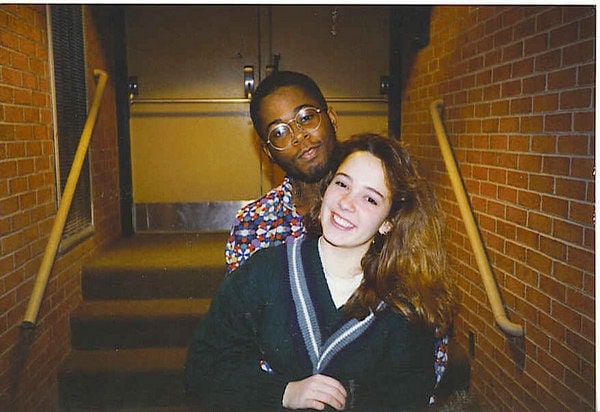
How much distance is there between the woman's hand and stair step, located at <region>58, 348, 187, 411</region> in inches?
36.2

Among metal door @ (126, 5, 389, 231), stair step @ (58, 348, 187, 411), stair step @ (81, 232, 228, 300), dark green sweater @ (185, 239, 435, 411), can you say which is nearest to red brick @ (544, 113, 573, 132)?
metal door @ (126, 5, 389, 231)

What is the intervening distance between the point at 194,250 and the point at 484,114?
989mm

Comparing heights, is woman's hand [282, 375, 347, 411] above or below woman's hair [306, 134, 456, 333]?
below

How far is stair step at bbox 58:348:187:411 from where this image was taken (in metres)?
1.82

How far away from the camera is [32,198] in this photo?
1.65m

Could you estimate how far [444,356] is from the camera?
1208 mm

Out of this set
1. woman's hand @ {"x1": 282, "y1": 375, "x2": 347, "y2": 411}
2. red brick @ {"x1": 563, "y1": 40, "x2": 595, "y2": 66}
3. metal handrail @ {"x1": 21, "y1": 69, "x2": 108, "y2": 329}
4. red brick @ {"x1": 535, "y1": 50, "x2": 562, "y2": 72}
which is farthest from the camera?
metal handrail @ {"x1": 21, "y1": 69, "x2": 108, "y2": 329}

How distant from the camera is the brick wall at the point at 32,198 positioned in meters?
1.52

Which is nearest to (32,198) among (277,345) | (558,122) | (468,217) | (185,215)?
(185,215)

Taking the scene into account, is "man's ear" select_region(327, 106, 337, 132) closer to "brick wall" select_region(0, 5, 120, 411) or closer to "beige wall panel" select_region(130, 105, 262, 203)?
Answer: "beige wall panel" select_region(130, 105, 262, 203)

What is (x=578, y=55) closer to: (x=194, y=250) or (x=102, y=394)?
(x=194, y=250)

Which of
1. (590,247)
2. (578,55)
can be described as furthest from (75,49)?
(590,247)

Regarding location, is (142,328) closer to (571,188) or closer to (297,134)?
(297,134)

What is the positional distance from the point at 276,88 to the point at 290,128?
0.36 feet
